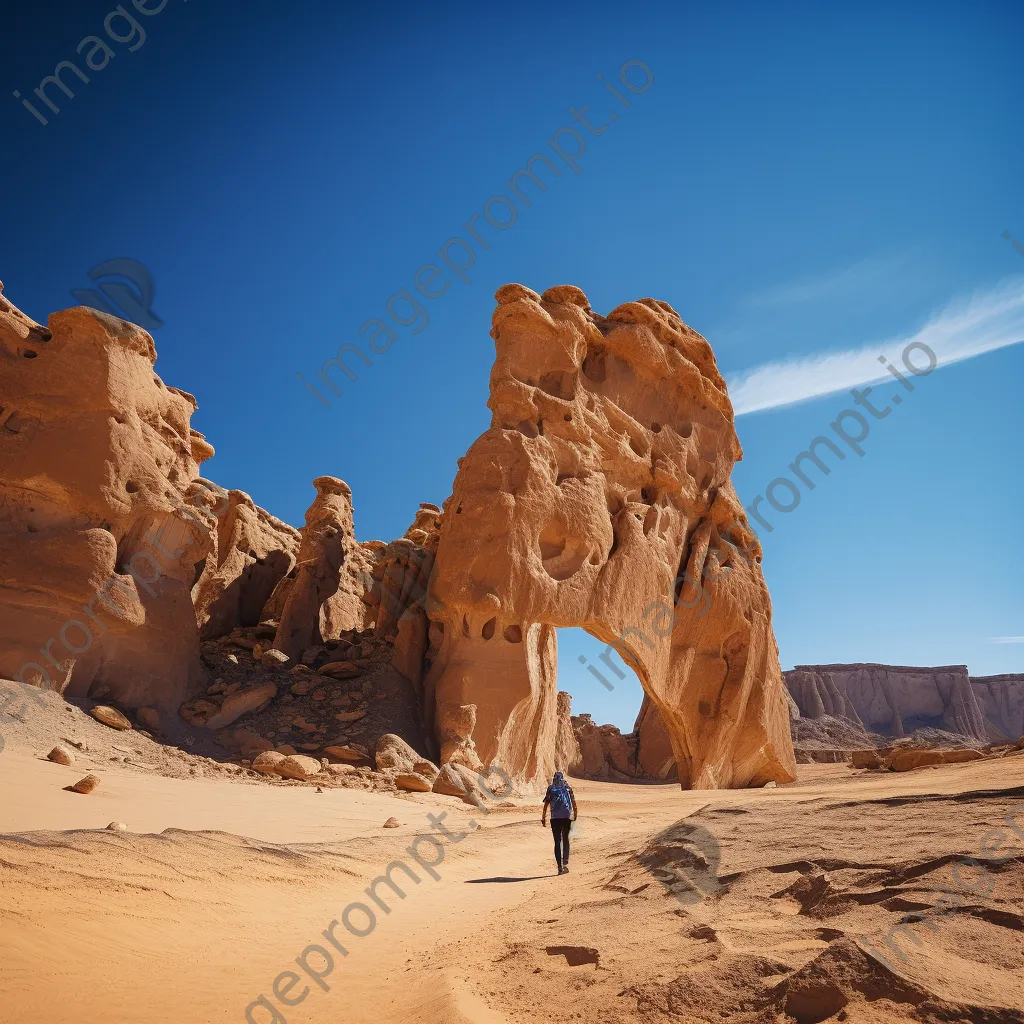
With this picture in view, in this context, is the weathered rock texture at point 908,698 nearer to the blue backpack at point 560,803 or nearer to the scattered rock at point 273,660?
the scattered rock at point 273,660

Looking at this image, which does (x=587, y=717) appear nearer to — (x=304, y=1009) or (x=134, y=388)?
(x=134, y=388)

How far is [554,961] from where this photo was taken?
340 cm

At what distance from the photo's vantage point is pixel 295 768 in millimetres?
11258

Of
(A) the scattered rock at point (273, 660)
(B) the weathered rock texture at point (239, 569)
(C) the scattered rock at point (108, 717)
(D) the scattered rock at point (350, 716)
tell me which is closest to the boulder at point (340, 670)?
(A) the scattered rock at point (273, 660)

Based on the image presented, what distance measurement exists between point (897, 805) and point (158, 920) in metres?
4.74

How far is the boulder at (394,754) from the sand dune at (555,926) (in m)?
6.41

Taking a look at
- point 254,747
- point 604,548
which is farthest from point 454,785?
point 604,548

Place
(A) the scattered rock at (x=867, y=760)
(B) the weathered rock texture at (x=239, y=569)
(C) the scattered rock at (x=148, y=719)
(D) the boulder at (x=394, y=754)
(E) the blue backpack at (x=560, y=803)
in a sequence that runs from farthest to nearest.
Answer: (A) the scattered rock at (x=867, y=760), (B) the weathered rock texture at (x=239, y=569), (D) the boulder at (x=394, y=754), (C) the scattered rock at (x=148, y=719), (E) the blue backpack at (x=560, y=803)

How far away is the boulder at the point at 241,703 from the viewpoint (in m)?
13.0

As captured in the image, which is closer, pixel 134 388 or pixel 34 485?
pixel 34 485

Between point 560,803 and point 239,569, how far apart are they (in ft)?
57.2

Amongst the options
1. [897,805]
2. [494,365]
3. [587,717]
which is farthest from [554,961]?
[587,717]

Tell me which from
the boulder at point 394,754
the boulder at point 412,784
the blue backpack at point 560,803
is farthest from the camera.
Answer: the boulder at point 394,754

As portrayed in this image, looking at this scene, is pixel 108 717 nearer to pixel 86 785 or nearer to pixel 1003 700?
pixel 86 785
